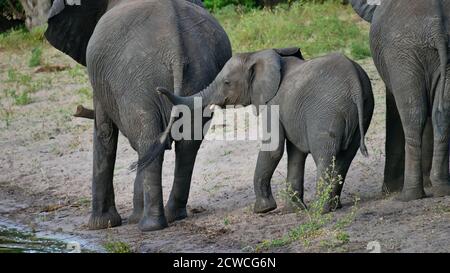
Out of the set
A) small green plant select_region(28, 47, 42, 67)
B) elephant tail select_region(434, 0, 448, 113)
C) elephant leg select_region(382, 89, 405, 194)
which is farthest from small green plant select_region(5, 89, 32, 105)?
elephant tail select_region(434, 0, 448, 113)

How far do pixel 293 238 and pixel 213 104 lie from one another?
1.26 m

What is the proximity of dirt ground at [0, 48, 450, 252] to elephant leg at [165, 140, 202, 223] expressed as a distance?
0.10 meters

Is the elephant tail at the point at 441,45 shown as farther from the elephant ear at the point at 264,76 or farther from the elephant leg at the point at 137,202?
the elephant leg at the point at 137,202

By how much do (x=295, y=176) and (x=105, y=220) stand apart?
148 centimetres

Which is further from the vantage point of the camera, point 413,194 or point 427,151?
point 427,151

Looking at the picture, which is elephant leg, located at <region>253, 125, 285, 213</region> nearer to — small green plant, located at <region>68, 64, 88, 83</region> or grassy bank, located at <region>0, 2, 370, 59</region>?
grassy bank, located at <region>0, 2, 370, 59</region>

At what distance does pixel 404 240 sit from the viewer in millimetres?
7754

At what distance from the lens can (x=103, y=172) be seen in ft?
31.1

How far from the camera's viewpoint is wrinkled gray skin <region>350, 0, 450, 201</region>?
8500 mm

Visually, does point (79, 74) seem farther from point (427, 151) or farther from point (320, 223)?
point (320, 223)

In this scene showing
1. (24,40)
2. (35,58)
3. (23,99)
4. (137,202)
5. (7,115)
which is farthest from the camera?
(24,40)

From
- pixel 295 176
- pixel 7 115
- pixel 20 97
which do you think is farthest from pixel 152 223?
pixel 20 97

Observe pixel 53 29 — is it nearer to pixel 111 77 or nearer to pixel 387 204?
pixel 111 77
